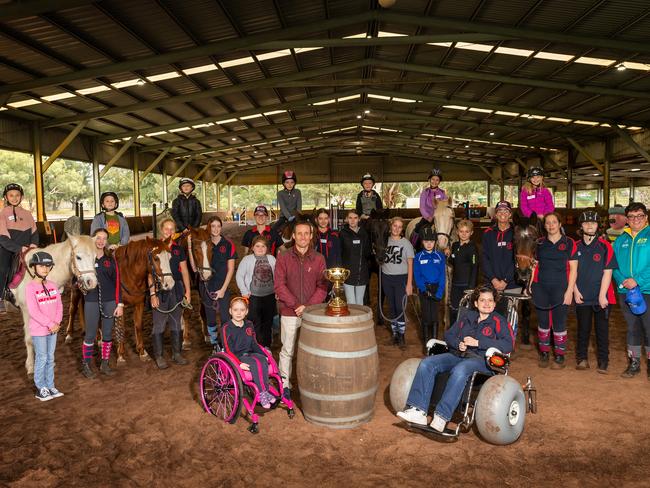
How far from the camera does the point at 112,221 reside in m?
6.22

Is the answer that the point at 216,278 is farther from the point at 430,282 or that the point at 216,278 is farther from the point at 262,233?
the point at 430,282

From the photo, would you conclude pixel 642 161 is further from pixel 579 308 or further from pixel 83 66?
pixel 83 66

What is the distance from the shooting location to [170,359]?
19.5 ft

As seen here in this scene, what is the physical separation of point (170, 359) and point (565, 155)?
2519 cm

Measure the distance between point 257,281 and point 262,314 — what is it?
400 millimetres

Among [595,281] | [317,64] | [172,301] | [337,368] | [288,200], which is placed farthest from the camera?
[317,64]

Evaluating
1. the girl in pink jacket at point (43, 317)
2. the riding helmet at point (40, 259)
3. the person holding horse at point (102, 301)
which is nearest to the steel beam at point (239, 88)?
the person holding horse at point (102, 301)

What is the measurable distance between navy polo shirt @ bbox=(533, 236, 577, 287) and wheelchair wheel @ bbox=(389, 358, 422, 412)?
7.14 feet

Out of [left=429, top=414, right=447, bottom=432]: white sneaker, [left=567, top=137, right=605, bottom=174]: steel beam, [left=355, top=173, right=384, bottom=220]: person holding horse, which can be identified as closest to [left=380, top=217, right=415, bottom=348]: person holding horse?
[left=355, top=173, right=384, bottom=220]: person holding horse

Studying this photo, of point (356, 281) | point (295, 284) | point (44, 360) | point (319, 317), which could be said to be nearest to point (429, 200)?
point (356, 281)

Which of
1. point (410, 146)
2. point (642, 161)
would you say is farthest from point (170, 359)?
point (410, 146)

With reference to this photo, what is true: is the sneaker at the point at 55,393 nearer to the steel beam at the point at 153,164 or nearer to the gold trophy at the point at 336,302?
the gold trophy at the point at 336,302

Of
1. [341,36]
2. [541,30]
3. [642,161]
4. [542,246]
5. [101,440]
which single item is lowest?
[101,440]

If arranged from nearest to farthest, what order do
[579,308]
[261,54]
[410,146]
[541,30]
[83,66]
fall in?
[579,308], [541,30], [83,66], [261,54], [410,146]
